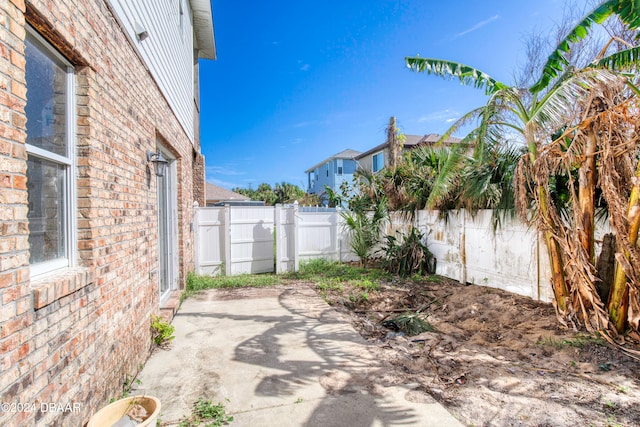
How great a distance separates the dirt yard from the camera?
99.0 inches

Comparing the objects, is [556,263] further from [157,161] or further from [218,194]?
[218,194]

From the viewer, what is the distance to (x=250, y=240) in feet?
27.0

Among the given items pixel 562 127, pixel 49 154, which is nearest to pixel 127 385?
pixel 49 154

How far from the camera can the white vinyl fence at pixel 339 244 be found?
225 inches

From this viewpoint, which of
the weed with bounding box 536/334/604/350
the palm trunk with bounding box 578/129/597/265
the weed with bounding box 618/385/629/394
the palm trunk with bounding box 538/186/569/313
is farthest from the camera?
the palm trunk with bounding box 538/186/569/313

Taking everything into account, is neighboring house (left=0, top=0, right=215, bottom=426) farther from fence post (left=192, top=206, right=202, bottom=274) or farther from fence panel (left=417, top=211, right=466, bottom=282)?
fence panel (left=417, top=211, right=466, bottom=282)

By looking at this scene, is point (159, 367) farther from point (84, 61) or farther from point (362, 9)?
point (362, 9)

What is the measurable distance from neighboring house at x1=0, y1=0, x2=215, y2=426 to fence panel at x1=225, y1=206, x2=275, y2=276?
389 centimetres

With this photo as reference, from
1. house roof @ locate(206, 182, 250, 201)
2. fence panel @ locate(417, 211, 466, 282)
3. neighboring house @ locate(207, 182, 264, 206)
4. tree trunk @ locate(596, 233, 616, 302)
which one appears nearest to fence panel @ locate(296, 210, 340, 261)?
fence panel @ locate(417, 211, 466, 282)

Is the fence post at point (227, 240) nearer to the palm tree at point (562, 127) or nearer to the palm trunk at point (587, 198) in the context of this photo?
the palm tree at point (562, 127)

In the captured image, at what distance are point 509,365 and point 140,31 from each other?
213 inches

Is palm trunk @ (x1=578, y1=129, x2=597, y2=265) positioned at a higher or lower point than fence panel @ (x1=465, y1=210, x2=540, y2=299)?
higher

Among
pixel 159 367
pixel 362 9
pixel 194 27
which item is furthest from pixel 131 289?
pixel 362 9

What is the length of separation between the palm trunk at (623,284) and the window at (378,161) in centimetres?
1972
